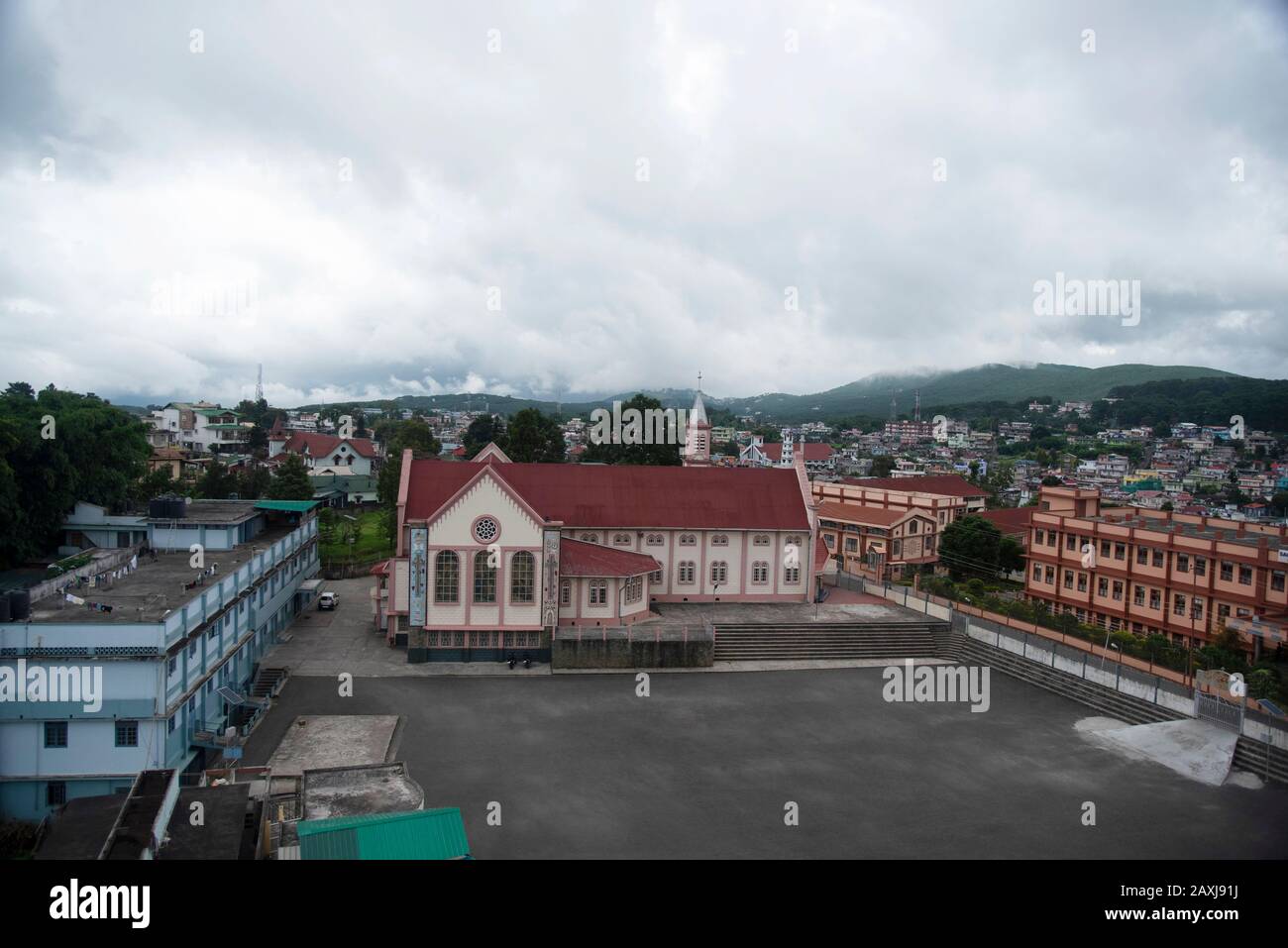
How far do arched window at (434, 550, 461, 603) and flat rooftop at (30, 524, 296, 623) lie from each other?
587 cm

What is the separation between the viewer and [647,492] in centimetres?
3419

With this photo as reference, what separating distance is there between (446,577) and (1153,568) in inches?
1044

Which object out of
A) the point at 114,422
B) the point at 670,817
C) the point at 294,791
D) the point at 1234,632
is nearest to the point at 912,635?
the point at 1234,632

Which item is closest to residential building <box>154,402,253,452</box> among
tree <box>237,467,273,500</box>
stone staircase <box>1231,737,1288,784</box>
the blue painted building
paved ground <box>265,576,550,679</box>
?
tree <box>237,467,273,500</box>

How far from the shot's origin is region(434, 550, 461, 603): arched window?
2753 cm

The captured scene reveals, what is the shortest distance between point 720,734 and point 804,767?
277cm

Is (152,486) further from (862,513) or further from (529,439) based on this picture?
(862,513)

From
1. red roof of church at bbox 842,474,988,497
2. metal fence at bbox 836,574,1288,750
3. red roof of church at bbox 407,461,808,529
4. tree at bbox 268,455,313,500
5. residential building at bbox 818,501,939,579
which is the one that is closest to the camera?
metal fence at bbox 836,574,1288,750

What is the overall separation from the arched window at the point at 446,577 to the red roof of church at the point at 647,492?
186 inches

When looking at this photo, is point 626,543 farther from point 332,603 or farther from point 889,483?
point 889,483

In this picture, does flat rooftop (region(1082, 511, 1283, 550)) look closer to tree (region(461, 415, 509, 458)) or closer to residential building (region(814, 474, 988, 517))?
residential building (region(814, 474, 988, 517))

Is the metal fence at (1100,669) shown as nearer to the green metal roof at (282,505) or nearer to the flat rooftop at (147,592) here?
the flat rooftop at (147,592)

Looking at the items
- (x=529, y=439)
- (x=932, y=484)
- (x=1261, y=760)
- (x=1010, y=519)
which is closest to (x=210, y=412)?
(x=529, y=439)

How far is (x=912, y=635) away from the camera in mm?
30297
